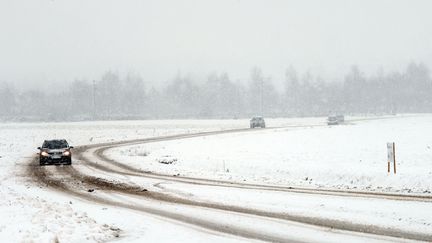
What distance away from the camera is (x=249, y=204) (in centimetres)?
1332

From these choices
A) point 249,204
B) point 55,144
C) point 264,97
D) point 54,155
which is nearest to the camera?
point 249,204

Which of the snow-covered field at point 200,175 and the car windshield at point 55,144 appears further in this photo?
the car windshield at point 55,144

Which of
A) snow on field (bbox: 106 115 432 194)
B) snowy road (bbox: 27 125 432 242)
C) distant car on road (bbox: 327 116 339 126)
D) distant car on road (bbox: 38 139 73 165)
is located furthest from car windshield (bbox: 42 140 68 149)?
distant car on road (bbox: 327 116 339 126)

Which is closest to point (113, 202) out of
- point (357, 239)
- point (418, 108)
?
point (357, 239)

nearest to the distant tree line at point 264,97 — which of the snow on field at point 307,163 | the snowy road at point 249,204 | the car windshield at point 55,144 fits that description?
the snow on field at point 307,163

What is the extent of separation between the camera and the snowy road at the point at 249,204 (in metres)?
9.62

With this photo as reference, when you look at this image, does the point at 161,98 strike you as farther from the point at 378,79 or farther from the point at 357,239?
the point at 357,239

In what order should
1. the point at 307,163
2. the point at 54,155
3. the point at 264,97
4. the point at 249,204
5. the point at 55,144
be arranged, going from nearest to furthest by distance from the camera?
1. the point at 249,204
2. the point at 307,163
3. the point at 54,155
4. the point at 55,144
5. the point at 264,97

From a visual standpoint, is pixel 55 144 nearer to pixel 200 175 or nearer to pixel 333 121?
pixel 200 175

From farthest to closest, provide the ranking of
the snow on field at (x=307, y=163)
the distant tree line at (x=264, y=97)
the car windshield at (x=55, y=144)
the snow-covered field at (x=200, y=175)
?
the distant tree line at (x=264, y=97), the car windshield at (x=55, y=144), the snow on field at (x=307, y=163), the snow-covered field at (x=200, y=175)

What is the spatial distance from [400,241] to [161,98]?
14535 cm

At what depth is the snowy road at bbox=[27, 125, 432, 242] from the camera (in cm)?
962

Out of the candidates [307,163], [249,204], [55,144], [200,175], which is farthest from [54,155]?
[249,204]

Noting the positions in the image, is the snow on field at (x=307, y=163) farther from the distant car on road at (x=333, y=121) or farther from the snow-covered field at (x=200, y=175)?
the distant car on road at (x=333, y=121)
